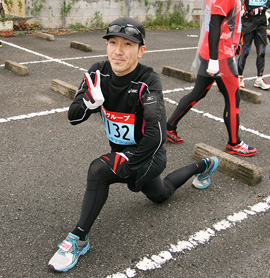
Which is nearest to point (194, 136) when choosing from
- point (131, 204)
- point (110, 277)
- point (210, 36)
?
point (210, 36)

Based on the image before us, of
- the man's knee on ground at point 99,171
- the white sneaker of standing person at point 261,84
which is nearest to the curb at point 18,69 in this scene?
the white sneaker of standing person at point 261,84

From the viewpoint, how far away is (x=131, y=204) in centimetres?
339

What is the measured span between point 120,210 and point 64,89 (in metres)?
3.34

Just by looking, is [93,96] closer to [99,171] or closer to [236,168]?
[99,171]

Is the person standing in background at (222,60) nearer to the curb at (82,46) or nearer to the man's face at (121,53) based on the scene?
the man's face at (121,53)

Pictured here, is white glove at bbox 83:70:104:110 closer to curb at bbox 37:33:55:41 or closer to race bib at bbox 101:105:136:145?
race bib at bbox 101:105:136:145

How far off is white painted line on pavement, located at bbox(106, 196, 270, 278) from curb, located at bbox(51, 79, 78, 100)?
3.49 meters

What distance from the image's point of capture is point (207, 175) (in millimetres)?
3668

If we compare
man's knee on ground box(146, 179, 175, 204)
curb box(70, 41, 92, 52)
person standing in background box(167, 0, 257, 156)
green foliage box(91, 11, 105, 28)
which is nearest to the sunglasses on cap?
man's knee on ground box(146, 179, 175, 204)

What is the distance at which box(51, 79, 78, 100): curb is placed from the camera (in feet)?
19.6

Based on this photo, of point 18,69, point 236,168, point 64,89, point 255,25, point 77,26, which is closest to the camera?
point 236,168

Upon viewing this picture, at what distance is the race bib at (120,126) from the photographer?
270cm

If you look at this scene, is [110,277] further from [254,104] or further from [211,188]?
[254,104]

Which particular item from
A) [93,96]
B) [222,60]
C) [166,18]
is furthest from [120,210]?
[166,18]
